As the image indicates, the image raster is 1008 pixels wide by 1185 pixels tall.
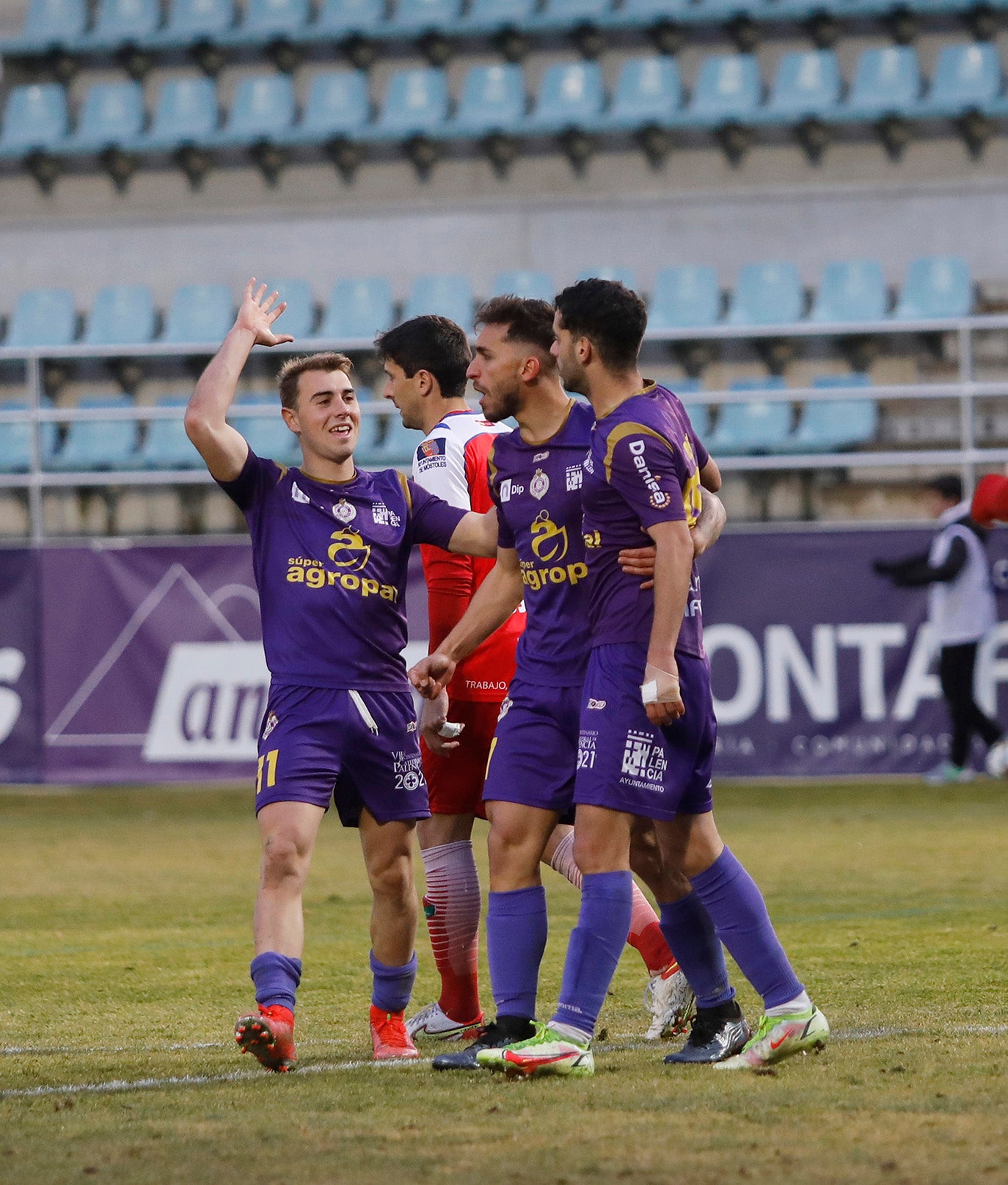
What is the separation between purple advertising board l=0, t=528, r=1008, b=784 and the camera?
41.4ft

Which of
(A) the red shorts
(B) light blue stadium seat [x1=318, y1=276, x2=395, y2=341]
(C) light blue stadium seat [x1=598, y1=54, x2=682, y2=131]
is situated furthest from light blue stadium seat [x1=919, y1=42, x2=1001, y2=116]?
(A) the red shorts

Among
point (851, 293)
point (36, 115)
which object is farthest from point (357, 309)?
point (851, 293)

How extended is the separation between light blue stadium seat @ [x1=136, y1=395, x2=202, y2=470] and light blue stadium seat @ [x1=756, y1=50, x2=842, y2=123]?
6.48 metres

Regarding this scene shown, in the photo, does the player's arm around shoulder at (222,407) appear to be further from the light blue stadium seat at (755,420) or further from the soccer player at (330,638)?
the light blue stadium seat at (755,420)

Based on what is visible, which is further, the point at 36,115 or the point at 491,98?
the point at 36,115

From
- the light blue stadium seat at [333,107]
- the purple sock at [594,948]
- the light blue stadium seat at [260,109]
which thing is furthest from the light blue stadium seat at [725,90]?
the purple sock at [594,948]

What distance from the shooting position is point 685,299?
17.4 m

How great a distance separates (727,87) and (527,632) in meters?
14.7

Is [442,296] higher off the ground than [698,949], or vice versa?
[442,296]

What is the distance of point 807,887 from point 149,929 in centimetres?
289

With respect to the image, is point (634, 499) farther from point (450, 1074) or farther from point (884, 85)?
point (884, 85)

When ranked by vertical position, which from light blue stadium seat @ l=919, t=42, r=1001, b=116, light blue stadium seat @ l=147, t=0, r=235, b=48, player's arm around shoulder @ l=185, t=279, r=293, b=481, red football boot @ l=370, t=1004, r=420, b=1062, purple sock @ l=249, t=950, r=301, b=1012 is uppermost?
light blue stadium seat @ l=147, t=0, r=235, b=48

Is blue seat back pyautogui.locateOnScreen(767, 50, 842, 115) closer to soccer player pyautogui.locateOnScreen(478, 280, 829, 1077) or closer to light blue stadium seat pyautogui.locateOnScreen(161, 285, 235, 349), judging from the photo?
light blue stadium seat pyautogui.locateOnScreen(161, 285, 235, 349)

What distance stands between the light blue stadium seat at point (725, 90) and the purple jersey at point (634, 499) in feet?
46.8
